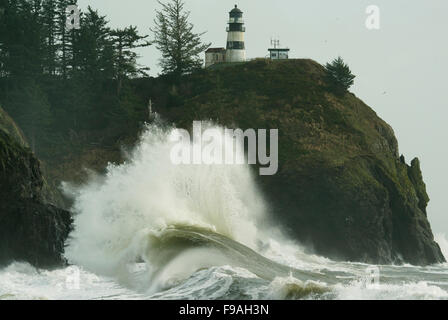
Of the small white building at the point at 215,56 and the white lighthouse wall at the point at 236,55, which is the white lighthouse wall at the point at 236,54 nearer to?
the white lighthouse wall at the point at 236,55

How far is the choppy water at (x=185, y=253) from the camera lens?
36.5m

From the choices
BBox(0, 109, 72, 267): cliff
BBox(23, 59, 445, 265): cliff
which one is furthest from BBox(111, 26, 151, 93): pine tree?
BBox(0, 109, 72, 267): cliff

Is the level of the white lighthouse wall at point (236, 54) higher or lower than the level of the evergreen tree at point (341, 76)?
higher

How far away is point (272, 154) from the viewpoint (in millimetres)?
75188

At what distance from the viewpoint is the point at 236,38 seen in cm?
9619

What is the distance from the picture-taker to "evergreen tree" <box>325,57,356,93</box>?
291 ft

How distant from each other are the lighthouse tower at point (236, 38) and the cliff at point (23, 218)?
48.9 meters

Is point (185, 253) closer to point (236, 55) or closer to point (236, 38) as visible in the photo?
point (236, 38)

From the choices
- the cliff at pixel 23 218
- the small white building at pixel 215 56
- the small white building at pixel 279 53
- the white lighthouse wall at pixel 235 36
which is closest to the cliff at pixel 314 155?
the white lighthouse wall at pixel 235 36

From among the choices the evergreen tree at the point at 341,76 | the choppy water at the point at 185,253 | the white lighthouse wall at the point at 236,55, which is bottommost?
the choppy water at the point at 185,253

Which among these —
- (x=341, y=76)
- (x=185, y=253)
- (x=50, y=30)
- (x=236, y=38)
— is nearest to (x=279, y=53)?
(x=236, y=38)

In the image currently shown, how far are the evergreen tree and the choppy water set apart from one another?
18311mm
